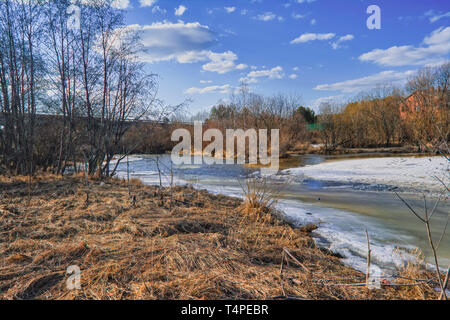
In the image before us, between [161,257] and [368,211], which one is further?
[368,211]

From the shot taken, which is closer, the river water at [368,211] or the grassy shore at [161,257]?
the grassy shore at [161,257]

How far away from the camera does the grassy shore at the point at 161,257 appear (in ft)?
6.74

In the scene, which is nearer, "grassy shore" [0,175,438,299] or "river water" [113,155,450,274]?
"grassy shore" [0,175,438,299]

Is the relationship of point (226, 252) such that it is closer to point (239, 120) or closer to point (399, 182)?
point (399, 182)

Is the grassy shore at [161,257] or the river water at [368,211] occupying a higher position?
the grassy shore at [161,257]

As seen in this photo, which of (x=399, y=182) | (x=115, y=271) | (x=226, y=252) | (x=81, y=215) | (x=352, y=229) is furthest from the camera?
(x=399, y=182)

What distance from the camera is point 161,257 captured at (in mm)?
2670

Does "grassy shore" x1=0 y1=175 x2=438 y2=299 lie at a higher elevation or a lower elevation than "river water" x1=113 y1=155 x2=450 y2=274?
higher

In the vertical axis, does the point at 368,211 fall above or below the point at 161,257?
below

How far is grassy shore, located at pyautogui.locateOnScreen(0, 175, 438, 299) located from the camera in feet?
6.74
